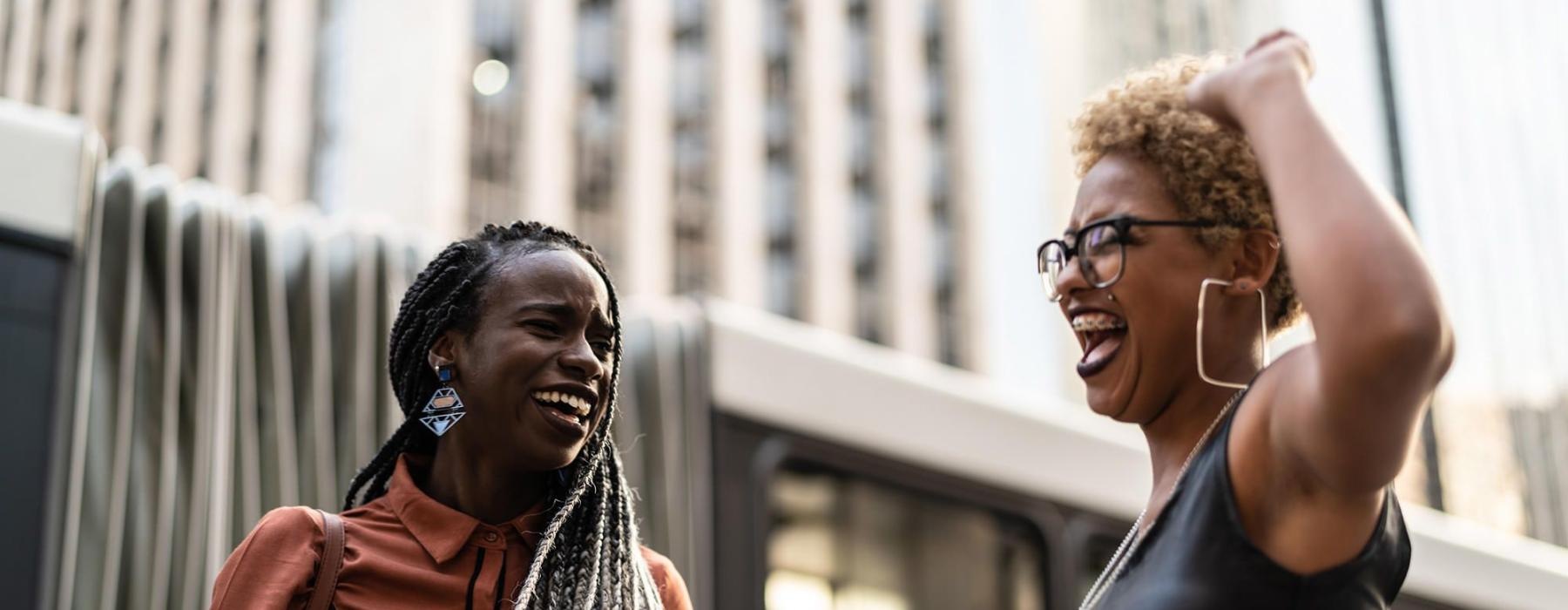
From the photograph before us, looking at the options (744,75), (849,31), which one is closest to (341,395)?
(744,75)

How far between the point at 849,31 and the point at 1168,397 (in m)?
41.8

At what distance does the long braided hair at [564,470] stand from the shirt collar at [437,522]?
1.5 inches

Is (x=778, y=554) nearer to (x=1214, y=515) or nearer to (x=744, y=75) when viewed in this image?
(x=1214, y=515)

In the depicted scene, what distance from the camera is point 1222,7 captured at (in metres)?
60.9

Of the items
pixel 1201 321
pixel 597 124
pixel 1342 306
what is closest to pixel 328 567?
pixel 1201 321

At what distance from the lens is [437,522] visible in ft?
8.65

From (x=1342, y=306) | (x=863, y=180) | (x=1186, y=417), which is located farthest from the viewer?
(x=863, y=180)

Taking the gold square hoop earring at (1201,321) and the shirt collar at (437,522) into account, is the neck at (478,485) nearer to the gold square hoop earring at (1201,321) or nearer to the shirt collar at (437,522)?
the shirt collar at (437,522)

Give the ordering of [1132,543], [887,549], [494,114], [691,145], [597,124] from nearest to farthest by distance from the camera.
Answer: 1. [1132,543]
2. [887,549]
3. [494,114]
4. [597,124]
5. [691,145]

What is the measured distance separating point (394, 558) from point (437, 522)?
3.7 inches

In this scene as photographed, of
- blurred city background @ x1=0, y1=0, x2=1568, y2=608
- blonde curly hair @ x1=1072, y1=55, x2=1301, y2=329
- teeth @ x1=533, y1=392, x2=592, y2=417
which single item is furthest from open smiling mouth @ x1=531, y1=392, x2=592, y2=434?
blurred city background @ x1=0, y1=0, x2=1568, y2=608

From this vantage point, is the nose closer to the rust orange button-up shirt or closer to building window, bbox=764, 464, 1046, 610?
the rust orange button-up shirt

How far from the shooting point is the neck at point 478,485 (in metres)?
2.70

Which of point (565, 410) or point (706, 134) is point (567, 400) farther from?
point (706, 134)
